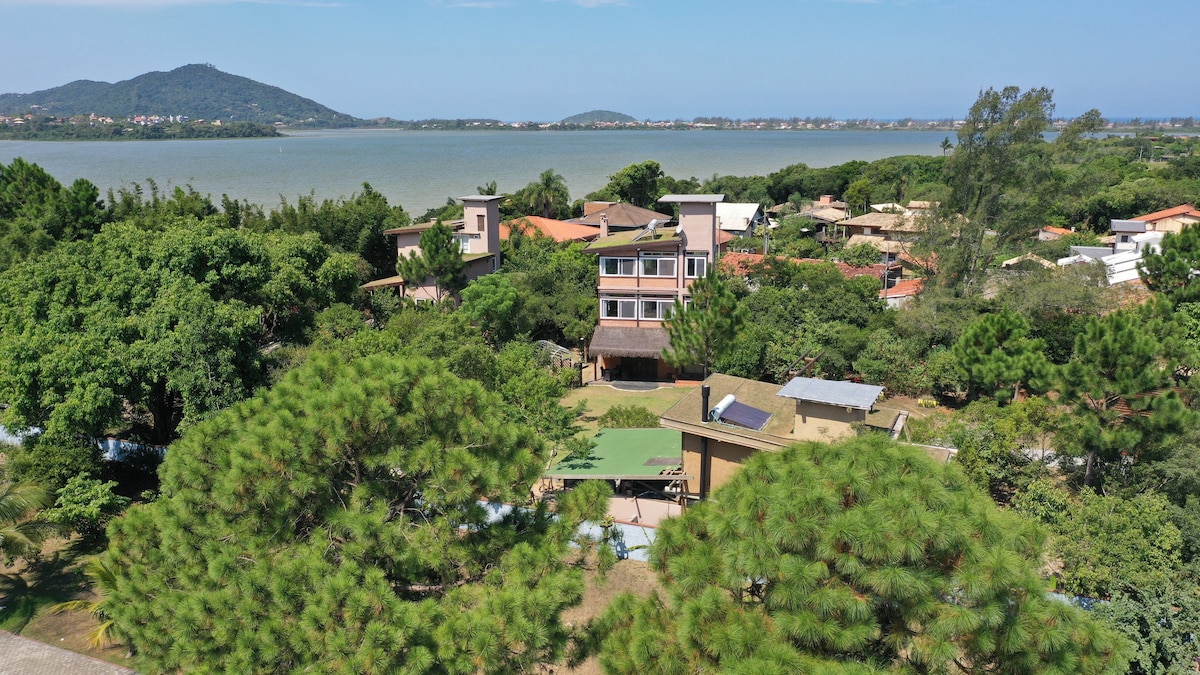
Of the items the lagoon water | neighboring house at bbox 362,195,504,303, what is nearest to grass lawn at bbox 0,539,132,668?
neighboring house at bbox 362,195,504,303

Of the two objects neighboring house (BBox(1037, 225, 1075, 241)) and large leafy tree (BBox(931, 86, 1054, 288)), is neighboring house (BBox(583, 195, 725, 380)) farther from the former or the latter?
neighboring house (BBox(1037, 225, 1075, 241))

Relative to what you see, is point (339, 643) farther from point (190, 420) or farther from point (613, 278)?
point (613, 278)

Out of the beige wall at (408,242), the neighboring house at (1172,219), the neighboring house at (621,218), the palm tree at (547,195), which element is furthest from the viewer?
the palm tree at (547,195)

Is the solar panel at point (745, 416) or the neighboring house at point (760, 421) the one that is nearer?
the neighboring house at point (760, 421)

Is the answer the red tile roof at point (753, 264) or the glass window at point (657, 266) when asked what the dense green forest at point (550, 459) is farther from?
the red tile roof at point (753, 264)

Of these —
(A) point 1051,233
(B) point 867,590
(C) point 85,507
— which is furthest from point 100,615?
(A) point 1051,233

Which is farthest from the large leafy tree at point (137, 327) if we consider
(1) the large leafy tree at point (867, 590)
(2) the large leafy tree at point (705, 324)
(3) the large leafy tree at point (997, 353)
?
(3) the large leafy tree at point (997, 353)
